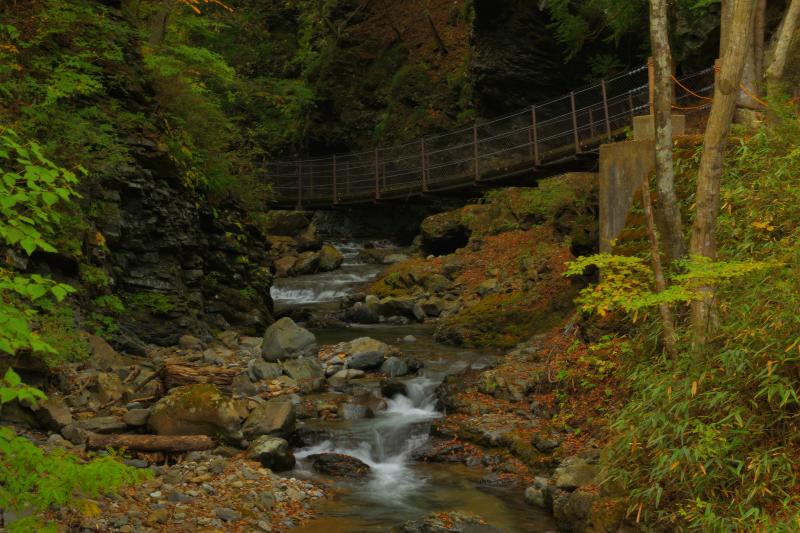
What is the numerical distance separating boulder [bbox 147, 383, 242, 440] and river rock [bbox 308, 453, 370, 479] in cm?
83

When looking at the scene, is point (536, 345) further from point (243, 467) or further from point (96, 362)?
point (96, 362)

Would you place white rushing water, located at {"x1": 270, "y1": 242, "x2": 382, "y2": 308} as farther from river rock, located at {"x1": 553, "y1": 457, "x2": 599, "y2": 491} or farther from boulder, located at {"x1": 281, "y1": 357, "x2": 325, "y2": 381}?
river rock, located at {"x1": 553, "y1": 457, "x2": 599, "y2": 491}

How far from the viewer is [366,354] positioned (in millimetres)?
10195

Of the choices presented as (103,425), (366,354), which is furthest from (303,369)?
(103,425)

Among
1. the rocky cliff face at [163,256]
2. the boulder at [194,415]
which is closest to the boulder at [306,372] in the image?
the rocky cliff face at [163,256]

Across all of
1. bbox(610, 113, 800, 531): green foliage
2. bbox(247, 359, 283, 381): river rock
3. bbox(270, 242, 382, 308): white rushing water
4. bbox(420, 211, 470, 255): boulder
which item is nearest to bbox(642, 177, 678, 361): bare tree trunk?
bbox(610, 113, 800, 531): green foliage

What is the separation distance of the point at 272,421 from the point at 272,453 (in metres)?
0.65

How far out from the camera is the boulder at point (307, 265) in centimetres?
2036

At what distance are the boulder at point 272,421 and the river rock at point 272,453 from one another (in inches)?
10.8

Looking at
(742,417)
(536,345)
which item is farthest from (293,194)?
(742,417)

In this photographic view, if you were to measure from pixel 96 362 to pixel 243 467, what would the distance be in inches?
112

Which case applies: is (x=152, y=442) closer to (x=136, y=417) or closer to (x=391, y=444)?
(x=136, y=417)

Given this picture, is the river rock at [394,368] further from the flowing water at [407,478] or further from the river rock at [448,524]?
the river rock at [448,524]

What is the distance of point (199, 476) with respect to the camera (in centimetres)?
577
